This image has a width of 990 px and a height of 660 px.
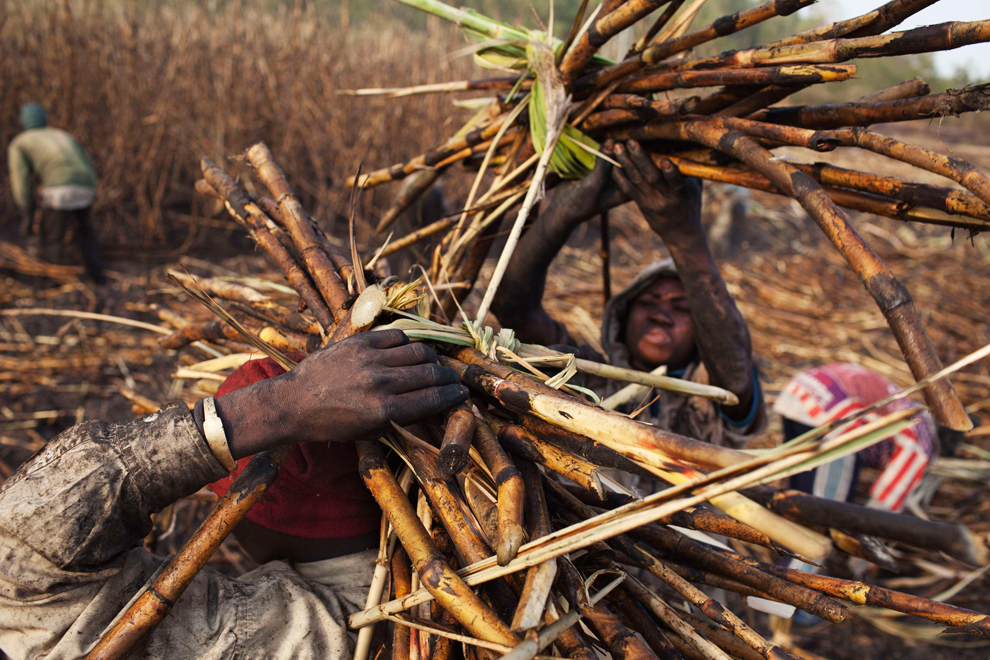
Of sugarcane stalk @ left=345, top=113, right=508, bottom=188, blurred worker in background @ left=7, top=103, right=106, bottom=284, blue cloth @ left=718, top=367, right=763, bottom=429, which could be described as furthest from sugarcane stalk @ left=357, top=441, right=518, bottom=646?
blurred worker in background @ left=7, top=103, right=106, bottom=284

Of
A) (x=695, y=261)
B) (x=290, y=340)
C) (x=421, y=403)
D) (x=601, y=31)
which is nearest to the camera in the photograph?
(x=421, y=403)

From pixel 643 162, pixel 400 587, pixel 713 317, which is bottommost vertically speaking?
pixel 400 587

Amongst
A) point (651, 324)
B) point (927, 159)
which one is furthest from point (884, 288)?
point (651, 324)

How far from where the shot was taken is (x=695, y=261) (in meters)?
1.83

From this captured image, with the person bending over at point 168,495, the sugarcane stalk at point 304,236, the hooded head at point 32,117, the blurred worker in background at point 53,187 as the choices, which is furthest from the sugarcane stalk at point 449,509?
the hooded head at point 32,117

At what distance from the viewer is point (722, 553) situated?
1.21 meters

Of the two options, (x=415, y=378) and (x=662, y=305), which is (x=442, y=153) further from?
(x=662, y=305)

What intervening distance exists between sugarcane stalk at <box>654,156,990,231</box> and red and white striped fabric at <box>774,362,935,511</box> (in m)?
2.42

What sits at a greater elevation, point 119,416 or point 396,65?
point 396,65

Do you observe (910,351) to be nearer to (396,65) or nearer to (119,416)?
(119,416)

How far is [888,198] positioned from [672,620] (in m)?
0.87

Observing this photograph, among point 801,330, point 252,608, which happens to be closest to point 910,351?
point 252,608

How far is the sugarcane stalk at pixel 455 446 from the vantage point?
0.94 metres

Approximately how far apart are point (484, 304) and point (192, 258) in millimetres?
5830
